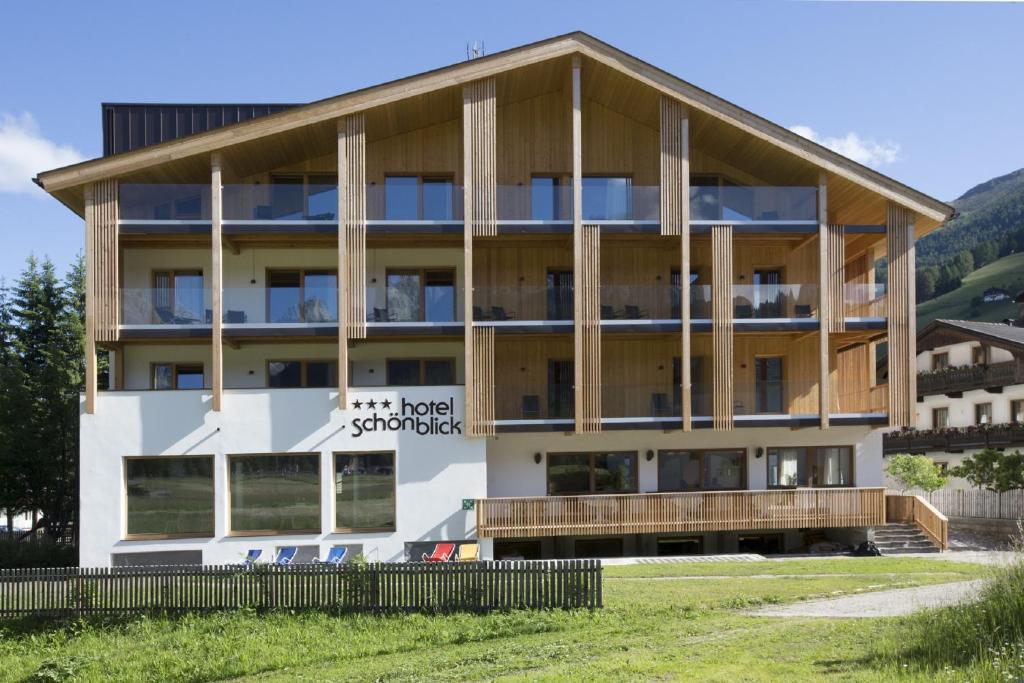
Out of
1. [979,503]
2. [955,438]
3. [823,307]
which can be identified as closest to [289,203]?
[823,307]

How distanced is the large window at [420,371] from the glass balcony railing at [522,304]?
2357 mm

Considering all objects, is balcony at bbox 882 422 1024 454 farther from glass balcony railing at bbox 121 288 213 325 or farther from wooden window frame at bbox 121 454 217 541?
glass balcony railing at bbox 121 288 213 325

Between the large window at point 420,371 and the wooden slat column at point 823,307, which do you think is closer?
the wooden slat column at point 823,307

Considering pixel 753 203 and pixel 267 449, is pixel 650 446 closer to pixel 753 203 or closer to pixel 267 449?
pixel 753 203

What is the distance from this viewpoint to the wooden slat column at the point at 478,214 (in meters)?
23.3

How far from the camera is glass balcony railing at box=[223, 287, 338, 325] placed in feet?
76.6

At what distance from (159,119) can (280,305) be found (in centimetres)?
874

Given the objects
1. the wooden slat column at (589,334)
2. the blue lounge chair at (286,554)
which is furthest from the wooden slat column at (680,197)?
the blue lounge chair at (286,554)

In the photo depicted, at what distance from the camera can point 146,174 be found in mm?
23500

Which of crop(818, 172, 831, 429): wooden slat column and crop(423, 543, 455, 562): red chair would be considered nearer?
crop(423, 543, 455, 562): red chair

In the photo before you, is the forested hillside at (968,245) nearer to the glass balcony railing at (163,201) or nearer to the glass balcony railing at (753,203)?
Result: the glass balcony railing at (753,203)

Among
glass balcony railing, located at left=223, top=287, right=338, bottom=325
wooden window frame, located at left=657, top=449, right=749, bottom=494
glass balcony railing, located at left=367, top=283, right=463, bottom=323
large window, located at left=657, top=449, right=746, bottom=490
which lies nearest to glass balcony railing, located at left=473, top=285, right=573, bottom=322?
glass balcony railing, located at left=367, top=283, right=463, bottom=323

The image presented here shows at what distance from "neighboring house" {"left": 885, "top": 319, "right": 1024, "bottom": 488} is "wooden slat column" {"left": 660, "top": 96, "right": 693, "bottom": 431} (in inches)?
688

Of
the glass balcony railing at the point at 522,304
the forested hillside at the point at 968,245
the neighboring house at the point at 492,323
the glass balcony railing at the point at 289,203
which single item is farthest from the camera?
the forested hillside at the point at 968,245
